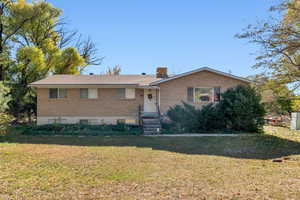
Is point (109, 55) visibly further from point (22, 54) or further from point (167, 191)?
point (167, 191)

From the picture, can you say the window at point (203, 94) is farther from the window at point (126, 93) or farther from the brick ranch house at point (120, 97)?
the window at point (126, 93)

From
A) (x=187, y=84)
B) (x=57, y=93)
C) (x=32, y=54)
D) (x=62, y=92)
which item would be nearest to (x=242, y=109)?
(x=187, y=84)

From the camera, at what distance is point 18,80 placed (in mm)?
21266

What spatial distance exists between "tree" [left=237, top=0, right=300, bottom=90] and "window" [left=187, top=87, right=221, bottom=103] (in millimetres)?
4710

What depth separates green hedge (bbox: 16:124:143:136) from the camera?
45.4ft

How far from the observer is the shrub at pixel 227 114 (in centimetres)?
1412

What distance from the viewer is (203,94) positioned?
631 inches

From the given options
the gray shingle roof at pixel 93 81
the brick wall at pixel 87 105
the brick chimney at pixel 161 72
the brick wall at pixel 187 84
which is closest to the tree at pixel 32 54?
the gray shingle roof at pixel 93 81

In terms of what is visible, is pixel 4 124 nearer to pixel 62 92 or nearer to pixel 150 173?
pixel 62 92

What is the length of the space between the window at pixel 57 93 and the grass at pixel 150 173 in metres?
7.87

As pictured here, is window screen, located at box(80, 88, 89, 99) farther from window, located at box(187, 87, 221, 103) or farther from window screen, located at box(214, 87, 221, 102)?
window screen, located at box(214, 87, 221, 102)

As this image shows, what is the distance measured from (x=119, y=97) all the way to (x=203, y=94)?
627 cm

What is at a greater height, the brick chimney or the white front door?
the brick chimney

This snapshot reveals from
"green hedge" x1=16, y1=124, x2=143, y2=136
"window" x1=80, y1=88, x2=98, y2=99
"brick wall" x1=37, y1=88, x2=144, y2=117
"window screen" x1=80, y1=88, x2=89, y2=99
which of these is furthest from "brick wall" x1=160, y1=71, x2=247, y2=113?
"window screen" x1=80, y1=88, x2=89, y2=99
